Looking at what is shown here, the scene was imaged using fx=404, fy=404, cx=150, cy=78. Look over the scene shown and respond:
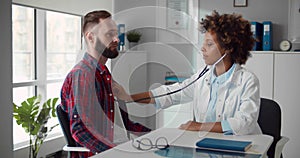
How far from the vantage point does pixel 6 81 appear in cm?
309

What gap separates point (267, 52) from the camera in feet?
12.8

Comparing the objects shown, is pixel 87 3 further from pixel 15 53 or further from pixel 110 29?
pixel 110 29

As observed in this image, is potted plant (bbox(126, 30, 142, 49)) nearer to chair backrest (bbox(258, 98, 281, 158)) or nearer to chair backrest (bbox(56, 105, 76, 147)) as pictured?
chair backrest (bbox(258, 98, 281, 158))

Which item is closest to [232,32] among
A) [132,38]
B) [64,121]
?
[64,121]

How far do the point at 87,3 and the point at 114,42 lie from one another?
2740 millimetres

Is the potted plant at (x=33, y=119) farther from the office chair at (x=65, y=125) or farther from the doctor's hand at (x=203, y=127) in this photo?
the doctor's hand at (x=203, y=127)

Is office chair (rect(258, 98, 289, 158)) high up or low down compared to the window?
down

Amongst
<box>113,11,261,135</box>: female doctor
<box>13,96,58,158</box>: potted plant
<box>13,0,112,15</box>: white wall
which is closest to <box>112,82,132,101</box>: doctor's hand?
<box>113,11,261,135</box>: female doctor

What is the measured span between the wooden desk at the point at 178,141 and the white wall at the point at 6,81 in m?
1.49

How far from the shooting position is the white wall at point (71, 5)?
11.8ft

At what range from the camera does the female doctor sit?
6.68 ft

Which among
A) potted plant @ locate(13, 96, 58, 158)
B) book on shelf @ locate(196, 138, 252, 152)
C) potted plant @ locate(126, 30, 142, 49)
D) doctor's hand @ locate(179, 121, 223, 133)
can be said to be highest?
potted plant @ locate(126, 30, 142, 49)

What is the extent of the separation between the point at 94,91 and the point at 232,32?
839 mm

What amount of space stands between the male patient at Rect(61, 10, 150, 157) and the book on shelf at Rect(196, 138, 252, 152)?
438mm
